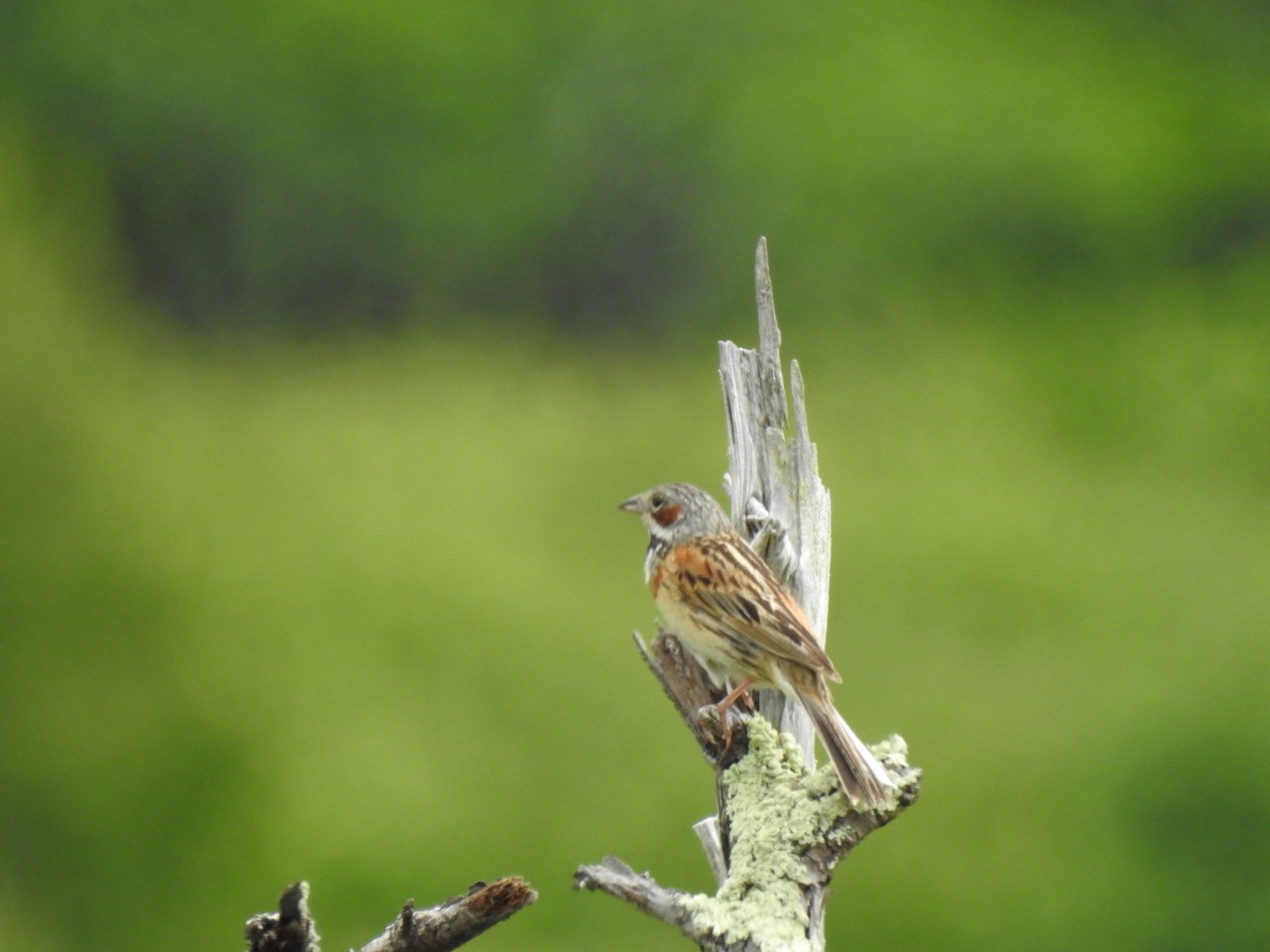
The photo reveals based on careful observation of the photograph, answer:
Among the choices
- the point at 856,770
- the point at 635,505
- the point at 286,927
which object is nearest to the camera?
the point at 286,927

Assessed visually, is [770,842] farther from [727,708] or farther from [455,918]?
[455,918]

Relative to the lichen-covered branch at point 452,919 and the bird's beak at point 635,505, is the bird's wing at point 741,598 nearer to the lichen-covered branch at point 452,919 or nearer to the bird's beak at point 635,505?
the bird's beak at point 635,505

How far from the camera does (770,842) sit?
1.97 meters

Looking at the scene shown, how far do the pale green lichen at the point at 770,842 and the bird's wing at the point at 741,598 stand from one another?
0.16m

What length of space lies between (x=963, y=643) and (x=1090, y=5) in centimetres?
279

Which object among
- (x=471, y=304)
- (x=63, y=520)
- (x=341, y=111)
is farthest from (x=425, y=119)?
(x=63, y=520)

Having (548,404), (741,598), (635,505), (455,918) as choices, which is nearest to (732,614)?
(741,598)

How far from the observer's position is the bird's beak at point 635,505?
2.79m

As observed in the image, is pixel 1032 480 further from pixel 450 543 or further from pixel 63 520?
pixel 63 520

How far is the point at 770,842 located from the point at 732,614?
0.44 m

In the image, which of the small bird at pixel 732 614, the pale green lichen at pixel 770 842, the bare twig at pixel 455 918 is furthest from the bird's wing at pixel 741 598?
the bare twig at pixel 455 918

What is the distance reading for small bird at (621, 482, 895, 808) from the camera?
7.31ft

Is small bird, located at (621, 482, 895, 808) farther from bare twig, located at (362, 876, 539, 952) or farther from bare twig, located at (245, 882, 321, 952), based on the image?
bare twig, located at (245, 882, 321, 952)

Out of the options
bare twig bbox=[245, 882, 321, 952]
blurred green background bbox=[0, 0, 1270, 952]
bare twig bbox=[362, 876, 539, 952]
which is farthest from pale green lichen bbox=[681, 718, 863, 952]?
blurred green background bbox=[0, 0, 1270, 952]
